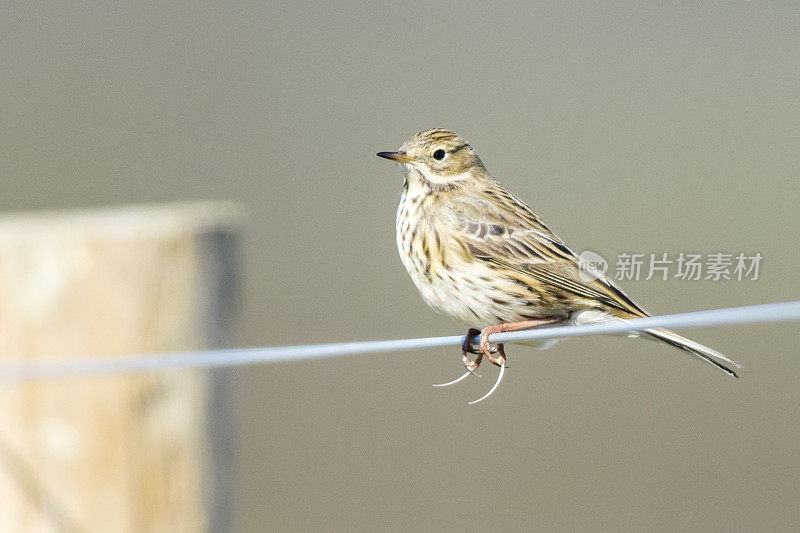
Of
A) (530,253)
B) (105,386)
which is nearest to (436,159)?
(530,253)

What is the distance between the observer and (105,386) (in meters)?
4.45

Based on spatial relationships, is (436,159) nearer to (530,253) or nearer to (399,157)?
(399,157)

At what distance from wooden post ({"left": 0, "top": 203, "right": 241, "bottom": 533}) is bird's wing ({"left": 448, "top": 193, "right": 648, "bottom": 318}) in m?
1.13

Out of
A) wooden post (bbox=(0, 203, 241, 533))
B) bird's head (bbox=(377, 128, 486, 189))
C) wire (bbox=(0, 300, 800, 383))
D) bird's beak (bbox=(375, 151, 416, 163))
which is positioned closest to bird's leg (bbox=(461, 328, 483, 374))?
wire (bbox=(0, 300, 800, 383))

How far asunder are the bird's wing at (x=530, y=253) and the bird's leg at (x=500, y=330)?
5.6 inches

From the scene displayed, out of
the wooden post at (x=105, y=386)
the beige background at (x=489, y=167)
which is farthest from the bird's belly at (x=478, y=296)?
the beige background at (x=489, y=167)

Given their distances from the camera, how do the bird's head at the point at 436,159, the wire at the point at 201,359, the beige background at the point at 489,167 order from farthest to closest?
the beige background at the point at 489,167, the bird's head at the point at 436,159, the wire at the point at 201,359

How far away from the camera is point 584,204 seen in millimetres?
16141

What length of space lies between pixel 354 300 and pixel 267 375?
153 centimetres

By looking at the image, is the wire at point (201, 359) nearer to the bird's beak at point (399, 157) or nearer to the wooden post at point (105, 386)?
the wooden post at point (105, 386)

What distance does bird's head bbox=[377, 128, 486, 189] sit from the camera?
5.56 m

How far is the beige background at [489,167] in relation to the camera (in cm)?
1190

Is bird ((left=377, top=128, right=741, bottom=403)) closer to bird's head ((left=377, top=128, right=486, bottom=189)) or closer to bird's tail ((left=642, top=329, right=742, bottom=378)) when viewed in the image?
bird's tail ((left=642, top=329, right=742, bottom=378))

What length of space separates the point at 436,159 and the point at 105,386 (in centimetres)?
193
